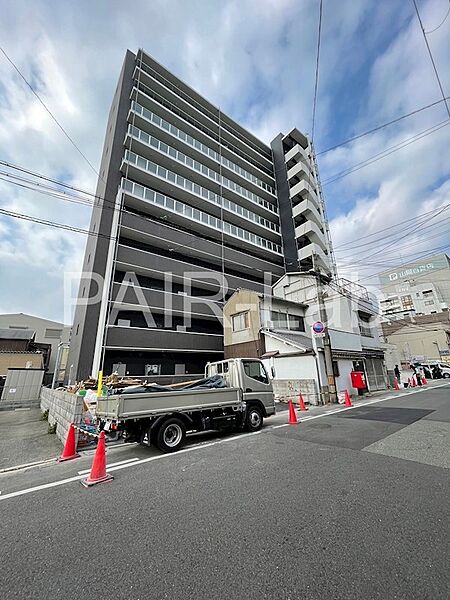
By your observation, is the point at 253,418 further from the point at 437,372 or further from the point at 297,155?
the point at 297,155

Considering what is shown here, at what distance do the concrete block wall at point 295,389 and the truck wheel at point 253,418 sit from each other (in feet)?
20.6

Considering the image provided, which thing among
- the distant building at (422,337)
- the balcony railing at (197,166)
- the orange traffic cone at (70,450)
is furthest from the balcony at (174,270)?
the distant building at (422,337)

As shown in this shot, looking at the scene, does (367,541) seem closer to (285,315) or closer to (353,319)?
(285,315)

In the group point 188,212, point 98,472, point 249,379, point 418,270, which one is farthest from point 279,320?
point 418,270

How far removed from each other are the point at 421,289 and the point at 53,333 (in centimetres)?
7308

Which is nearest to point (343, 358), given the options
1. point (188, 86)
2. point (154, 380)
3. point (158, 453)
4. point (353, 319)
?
point (353, 319)

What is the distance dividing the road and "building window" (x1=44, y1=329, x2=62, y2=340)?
1663 inches

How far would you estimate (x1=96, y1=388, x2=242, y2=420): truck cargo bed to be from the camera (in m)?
5.66

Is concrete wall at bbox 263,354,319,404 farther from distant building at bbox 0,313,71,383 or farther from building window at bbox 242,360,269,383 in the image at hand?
distant building at bbox 0,313,71,383

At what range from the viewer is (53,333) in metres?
41.1

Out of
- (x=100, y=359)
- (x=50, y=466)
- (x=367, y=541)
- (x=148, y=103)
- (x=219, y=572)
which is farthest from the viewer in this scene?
(x=148, y=103)

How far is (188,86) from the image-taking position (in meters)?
29.9

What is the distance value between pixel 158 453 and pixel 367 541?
464 centimetres

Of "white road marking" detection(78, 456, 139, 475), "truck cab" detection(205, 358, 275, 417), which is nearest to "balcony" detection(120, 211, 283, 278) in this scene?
"truck cab" detection(205, 358, 275, 417)
